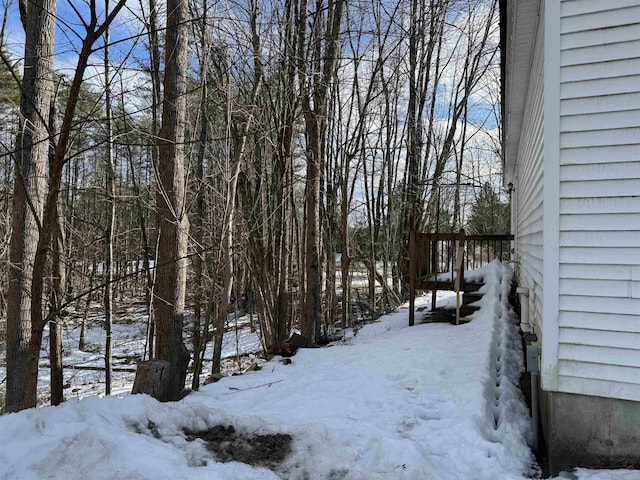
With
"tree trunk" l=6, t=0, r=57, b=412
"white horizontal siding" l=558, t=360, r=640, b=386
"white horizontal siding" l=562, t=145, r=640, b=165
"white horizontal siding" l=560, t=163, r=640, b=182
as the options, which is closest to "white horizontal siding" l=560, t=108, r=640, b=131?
"white horizontal siding" l=562, t=145, r=640, b=165

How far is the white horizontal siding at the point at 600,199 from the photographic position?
2818mm

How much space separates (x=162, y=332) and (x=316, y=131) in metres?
4.95

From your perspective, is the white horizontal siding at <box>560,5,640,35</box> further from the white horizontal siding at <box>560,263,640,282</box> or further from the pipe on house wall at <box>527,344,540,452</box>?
the pipe on house wall at <box>527,344,540,452</box>

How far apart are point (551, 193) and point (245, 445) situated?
271 centimetres

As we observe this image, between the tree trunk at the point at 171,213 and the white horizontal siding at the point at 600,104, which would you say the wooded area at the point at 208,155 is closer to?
the tree trunk at the point at 171,213

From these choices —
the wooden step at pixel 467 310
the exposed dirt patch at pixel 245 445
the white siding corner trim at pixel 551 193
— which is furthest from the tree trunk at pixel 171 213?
the white siding corner trim at pixel 551 193

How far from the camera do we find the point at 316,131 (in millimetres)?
9086

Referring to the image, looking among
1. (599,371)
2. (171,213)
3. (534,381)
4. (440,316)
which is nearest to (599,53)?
(599,371)

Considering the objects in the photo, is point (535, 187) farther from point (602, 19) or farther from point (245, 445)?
point (245, 445)

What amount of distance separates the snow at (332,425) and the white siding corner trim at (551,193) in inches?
30.0

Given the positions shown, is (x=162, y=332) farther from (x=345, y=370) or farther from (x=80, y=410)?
(x=80, y=410)

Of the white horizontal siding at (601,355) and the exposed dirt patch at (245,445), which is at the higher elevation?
the white horizontal siding at (601,355)

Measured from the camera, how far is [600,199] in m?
2.90

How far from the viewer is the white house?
2.82 meters
